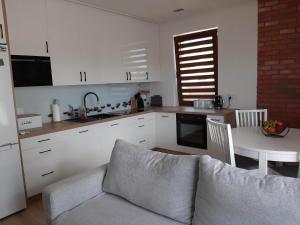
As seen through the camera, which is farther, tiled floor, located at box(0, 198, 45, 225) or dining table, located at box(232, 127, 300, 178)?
tiled floor, located at box(0, 198, 45, 225)

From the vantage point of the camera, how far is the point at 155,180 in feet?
5.34

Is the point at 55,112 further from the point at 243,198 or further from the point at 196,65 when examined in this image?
the point at 243,198

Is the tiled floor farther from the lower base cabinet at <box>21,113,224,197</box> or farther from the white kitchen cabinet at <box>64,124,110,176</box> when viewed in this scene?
the white kitchen cabinet at <box>64,124,110,176</box>

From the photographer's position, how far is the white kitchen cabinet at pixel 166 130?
13.4 ft

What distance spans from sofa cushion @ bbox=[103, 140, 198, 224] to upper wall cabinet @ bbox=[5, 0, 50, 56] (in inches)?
70.3

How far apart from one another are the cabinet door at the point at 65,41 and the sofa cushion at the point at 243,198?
239cm

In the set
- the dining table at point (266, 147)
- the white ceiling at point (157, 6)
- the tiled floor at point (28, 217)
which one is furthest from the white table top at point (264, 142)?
the tiled floor at point (28, 217)

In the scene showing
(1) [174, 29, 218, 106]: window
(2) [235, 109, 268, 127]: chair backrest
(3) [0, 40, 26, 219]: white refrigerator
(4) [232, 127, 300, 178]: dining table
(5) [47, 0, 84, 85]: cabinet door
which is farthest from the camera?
(1) [174, 29, 218, 106]: window

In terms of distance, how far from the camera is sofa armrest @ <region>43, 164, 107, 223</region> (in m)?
1.68

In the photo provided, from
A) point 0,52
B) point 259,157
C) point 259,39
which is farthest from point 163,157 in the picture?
point 259,39

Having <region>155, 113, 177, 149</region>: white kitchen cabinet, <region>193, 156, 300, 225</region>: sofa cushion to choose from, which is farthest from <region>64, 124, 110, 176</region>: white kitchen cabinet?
<region>193, 156, 300, 225</region>: sofa cushion

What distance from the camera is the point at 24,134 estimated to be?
8.36 ft

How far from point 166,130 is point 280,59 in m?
2.11

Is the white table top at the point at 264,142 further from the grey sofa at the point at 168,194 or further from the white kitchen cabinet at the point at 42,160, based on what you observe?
the white kitchen cabinet at the point at 42,160
